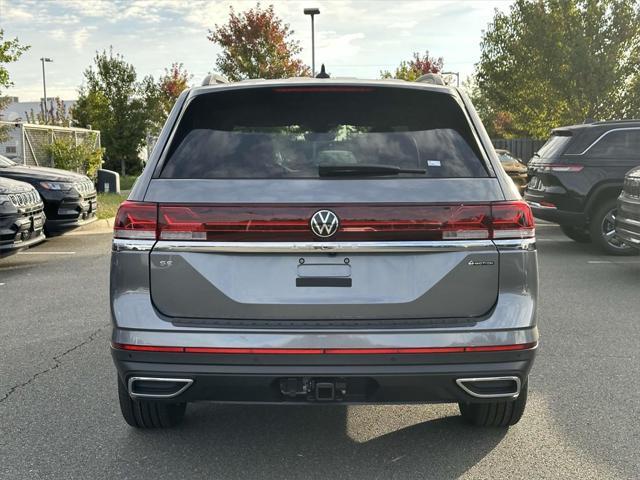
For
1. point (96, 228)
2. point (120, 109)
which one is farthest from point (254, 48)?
point (96, 228)

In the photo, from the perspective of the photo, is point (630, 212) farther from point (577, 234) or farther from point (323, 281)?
point (323, 281)

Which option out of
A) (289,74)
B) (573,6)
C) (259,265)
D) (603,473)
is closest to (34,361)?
(259,265)

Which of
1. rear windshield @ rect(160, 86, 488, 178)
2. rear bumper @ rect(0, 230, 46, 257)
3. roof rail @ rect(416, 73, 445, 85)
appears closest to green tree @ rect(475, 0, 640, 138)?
rear bumper @ rect(0, 230, 46, 257)

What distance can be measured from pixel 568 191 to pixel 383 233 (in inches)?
339

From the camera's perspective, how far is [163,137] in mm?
3412

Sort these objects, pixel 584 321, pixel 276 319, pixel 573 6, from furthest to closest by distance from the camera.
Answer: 1. pixel 573 6
2. pixel 584 321
3. pixel 276 319

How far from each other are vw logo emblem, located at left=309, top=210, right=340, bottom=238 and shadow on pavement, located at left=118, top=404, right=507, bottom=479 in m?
1.17

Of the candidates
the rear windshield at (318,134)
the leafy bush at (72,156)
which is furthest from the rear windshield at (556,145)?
the leafy bush at (72,156)

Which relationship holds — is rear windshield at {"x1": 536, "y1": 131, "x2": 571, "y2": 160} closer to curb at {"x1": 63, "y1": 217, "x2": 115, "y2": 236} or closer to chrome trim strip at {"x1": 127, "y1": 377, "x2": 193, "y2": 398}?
curb at {"x1": 63, "y1": 217, "x2": 115, "y2": 236}

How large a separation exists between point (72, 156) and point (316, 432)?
725 inches

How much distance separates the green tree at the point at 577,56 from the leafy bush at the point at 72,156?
16484mm

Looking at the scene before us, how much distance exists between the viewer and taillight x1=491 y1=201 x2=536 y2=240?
10.5ft

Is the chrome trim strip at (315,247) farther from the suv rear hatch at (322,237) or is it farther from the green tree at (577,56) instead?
the green tree at (577,56)

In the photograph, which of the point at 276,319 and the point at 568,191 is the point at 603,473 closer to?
the point at 276,319
